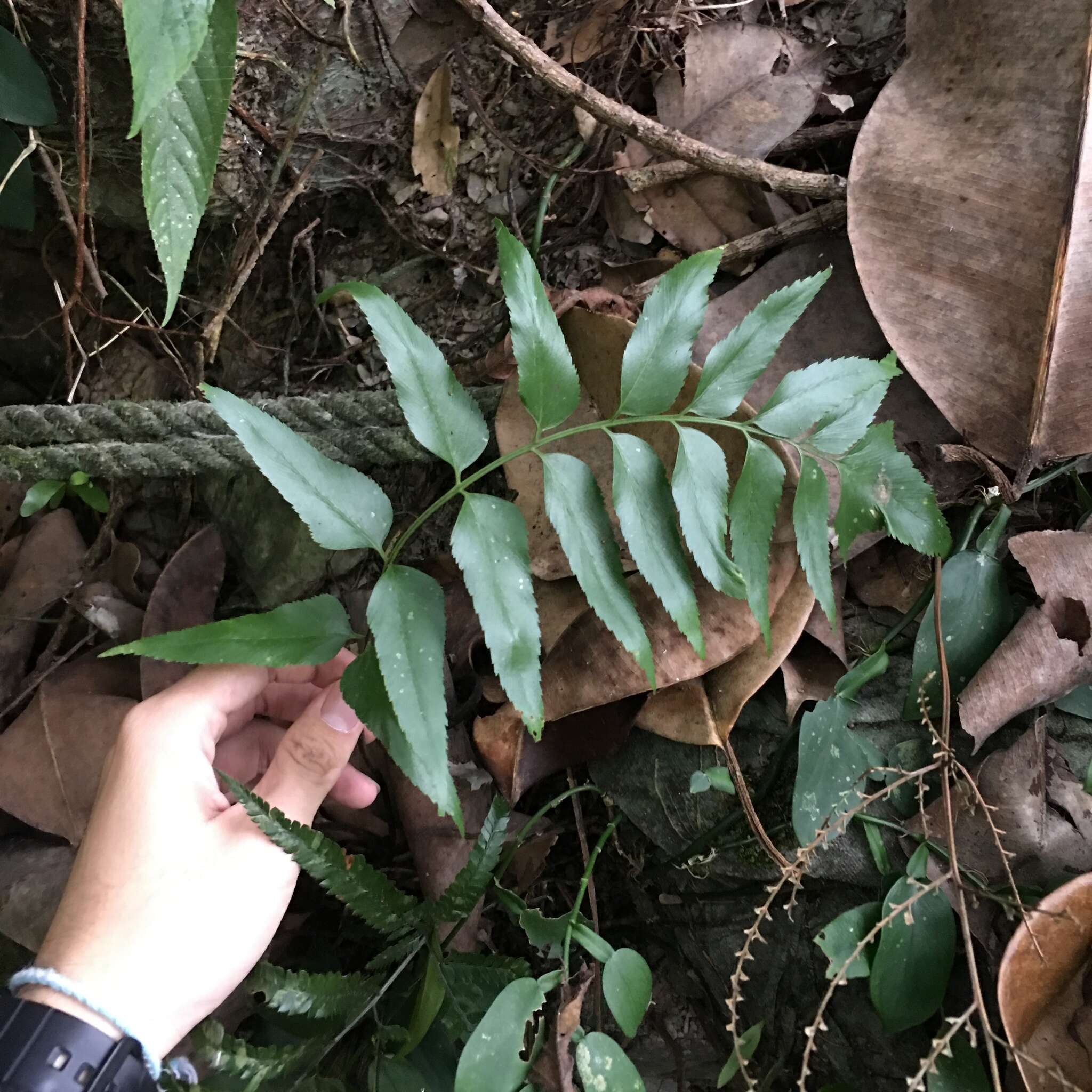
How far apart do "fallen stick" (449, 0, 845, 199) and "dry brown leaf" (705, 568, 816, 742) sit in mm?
585

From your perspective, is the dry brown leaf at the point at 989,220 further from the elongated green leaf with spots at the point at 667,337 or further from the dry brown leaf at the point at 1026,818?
the dry brown leaf at the point at 1026,818

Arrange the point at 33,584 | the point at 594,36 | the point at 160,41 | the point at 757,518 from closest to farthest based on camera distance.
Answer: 1. the point at 160,41
2. the point at 757,518
3. the point at 594,36
4. the point at 33,584

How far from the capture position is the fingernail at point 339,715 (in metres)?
0.97

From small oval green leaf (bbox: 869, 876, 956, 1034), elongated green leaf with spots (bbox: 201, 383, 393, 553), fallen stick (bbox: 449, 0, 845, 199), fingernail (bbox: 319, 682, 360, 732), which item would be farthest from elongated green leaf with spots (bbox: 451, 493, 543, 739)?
fallen stick (bbox: 449, 0, 845, 199)

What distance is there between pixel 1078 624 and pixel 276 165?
1.40 m

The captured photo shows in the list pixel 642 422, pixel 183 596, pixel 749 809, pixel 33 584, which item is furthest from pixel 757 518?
pixel 33 584

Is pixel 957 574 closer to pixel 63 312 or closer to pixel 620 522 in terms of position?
pixel 620 522

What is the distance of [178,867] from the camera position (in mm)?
923

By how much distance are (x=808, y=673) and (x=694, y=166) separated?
31.1 inches

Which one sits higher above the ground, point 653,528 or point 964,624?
point 653,528

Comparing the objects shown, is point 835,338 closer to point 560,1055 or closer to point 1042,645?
point 1042,645

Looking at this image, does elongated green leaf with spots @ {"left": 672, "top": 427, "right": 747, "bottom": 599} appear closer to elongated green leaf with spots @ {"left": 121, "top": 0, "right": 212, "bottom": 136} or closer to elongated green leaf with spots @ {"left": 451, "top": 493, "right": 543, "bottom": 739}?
elongated green leaf with spots @ {"left": 451, "top": 493, "right": 543, "bottom": 739}

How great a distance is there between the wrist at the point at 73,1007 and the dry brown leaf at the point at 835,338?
111 centimetres

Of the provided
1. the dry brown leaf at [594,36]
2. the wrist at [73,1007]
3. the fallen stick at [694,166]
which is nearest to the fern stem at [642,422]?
the fallen stick at [694,166]
